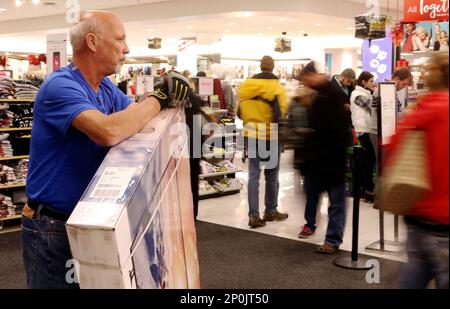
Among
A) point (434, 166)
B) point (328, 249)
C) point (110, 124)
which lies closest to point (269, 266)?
point (328, 249)

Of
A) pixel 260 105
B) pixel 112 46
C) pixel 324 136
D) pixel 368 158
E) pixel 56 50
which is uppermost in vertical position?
pixel 56 50

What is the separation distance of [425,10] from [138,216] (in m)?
6.51

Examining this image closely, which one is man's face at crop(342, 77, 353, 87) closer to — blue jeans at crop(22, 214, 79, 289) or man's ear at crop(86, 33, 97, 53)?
man's ear at crop(86, 33, 97, 53)

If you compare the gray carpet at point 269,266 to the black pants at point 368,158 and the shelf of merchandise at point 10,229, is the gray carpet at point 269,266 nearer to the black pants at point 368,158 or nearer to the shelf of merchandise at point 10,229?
the shelf of merchandise at point 10,229

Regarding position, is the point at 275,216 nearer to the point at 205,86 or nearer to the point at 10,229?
the point at 205,86

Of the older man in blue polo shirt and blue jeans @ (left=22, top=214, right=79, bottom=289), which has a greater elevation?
the older man in blue polo shirt

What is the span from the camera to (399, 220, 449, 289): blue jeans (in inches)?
53.0

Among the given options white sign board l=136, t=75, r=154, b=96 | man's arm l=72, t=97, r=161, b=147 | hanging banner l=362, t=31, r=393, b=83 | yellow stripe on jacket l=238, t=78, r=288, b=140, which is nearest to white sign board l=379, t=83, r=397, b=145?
yellow stripe on jacket l=238, t=78, r=288, b=140

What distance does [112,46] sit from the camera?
186 centimetres

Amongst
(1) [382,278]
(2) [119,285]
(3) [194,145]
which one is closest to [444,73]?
(2) [119,285]

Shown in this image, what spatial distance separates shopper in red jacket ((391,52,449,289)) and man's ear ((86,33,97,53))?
3.40 feet

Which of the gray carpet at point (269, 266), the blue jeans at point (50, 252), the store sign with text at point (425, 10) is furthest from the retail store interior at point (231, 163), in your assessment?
the store sign with text at point (425, 10)

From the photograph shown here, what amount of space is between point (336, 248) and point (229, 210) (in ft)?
7.25

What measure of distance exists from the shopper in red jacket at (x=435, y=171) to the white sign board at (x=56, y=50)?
5.76 meters
